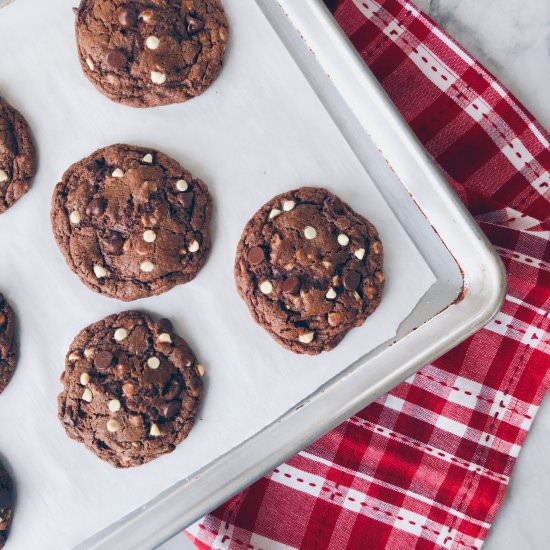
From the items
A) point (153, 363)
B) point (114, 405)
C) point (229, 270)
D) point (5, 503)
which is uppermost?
point (229, 270)

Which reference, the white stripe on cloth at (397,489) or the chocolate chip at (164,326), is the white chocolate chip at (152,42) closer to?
the chocolate chip at (164,326)

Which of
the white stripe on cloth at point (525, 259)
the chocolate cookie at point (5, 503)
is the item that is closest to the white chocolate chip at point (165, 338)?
the chocolate cookie at point (5, 503)

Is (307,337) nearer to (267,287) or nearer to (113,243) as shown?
(267,287)

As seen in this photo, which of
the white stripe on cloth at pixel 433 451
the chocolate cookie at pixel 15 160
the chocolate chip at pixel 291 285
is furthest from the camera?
the white stripe on cloth at pixel 433 451

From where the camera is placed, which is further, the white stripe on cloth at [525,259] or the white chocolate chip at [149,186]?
the white stripe on cloth at [525,259]

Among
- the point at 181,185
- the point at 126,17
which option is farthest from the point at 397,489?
the point at 126,17

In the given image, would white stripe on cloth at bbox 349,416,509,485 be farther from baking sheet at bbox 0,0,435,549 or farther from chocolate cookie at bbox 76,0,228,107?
chocolate cookie at bbox 76,0,228,107

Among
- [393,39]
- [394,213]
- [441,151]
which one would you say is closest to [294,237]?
[394,213]
